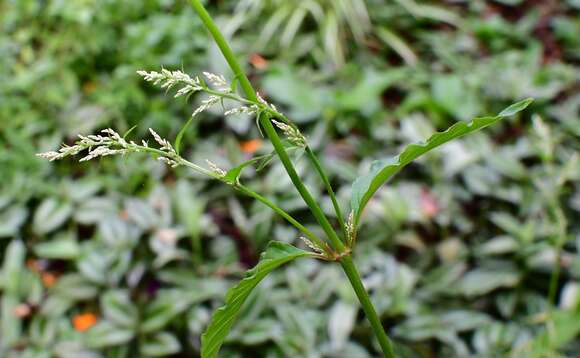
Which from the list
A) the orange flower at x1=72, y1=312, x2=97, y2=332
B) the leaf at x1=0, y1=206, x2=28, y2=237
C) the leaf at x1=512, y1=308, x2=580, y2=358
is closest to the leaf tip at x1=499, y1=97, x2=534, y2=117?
the leaf at x1=512, y1=308, x2=580, y2=358

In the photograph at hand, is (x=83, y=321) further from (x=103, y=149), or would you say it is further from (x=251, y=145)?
(x=103, y=149)

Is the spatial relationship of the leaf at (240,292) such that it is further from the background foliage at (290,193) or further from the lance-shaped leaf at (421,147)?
the background foliage at (290,193)

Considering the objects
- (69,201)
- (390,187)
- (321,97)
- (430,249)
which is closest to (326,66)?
(321,97)

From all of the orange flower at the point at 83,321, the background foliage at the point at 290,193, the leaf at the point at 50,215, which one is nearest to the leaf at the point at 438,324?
the background foliage at the point at 290,193

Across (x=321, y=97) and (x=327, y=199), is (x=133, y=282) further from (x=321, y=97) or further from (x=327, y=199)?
(x=321, y=97)

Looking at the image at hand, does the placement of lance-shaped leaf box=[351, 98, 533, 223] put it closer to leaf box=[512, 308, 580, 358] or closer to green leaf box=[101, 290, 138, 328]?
leaf box=[512, 308, 580, 358]
